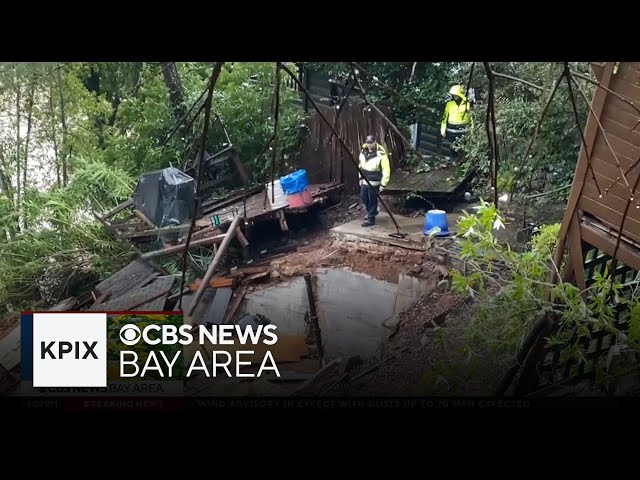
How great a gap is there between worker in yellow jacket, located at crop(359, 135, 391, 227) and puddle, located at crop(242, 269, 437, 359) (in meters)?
0.26

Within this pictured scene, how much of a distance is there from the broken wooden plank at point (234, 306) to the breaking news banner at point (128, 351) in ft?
0.15

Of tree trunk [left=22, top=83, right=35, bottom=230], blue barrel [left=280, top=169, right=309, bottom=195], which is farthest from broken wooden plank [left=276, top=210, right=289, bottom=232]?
tree trunk [left=22, top=83, right=35, bottom=230]

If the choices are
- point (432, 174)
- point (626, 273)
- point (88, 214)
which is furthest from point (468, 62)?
point (88, 214)

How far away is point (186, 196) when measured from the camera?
2898mm

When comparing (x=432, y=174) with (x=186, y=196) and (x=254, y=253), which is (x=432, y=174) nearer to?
(x=254, y=253)

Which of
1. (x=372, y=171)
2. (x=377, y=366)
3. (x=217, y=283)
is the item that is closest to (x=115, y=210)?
(x=217, y=283)

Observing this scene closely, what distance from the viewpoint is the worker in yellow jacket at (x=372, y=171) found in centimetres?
284

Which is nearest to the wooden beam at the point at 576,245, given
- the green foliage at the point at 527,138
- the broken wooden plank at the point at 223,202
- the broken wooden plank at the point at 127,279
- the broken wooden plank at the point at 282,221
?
the green foliage at the point at 527,138

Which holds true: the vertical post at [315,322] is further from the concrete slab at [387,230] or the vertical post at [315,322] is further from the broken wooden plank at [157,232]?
the broken wooden plank at [157,232]

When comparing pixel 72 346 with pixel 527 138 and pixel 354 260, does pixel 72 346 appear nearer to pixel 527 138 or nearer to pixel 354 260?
pixel 354 260

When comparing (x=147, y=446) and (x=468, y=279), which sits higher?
(x=468, y=279)

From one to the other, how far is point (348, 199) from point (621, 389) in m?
1.28
